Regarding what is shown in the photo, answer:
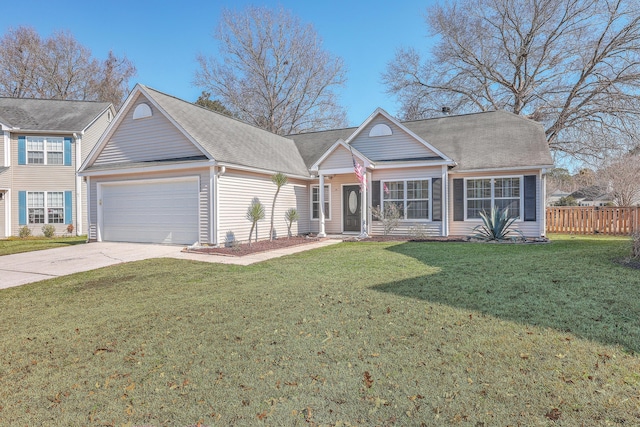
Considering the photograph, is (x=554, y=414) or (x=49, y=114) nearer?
(x=554, y=414)

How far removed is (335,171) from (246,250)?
5.18 metres

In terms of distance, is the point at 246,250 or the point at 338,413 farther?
the point at 246,250

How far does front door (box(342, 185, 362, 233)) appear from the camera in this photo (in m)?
14.8

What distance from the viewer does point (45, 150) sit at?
18.4 meters

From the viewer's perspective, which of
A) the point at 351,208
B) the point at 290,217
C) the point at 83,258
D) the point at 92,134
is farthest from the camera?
the point at 92,134

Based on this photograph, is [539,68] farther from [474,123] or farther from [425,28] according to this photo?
[474,123]

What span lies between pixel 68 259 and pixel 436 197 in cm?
1170

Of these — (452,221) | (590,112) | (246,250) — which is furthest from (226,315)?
(590,112)

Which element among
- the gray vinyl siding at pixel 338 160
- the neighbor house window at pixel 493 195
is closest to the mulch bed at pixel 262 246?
the neighbor house window at pixel 493 195

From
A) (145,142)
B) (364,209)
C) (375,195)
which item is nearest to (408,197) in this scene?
(375,195)

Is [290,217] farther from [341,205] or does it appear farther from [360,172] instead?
[360,172]

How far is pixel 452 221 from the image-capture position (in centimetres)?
1367

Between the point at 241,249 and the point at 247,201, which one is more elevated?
the point at 247,201

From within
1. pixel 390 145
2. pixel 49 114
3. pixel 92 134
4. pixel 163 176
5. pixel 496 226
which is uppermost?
pixel 49 114
